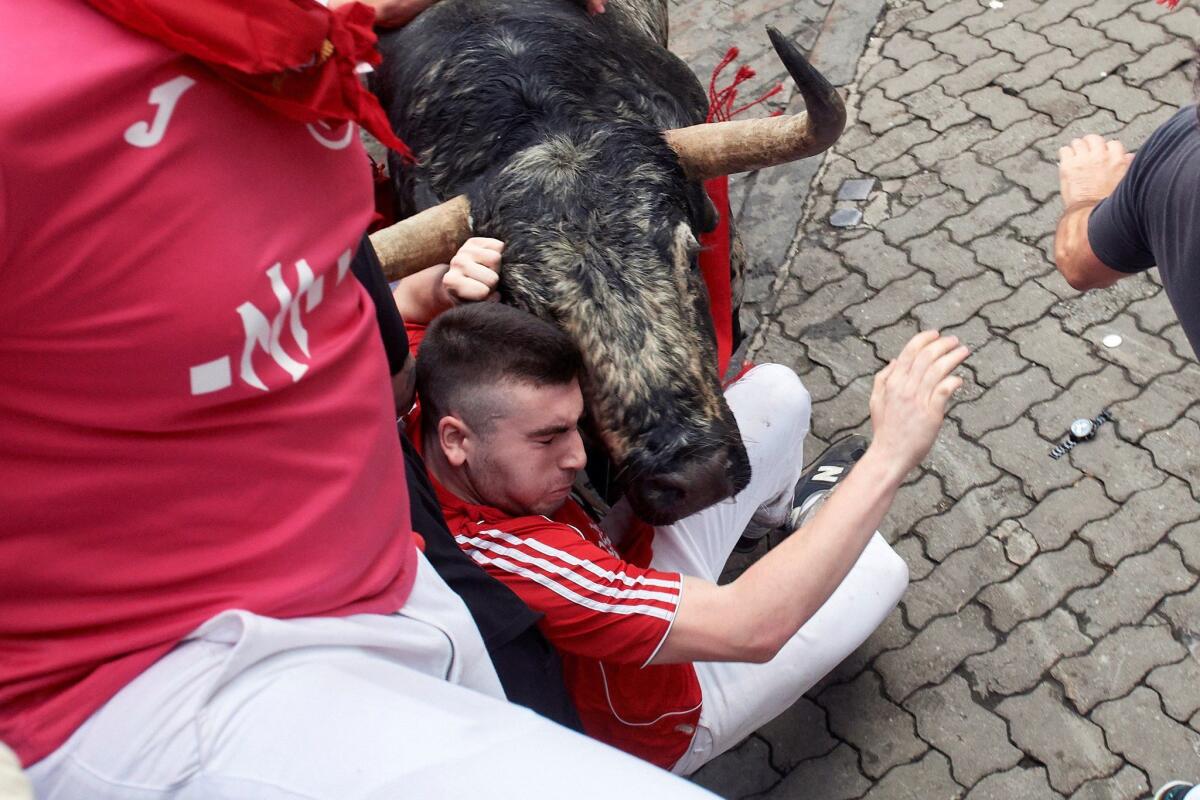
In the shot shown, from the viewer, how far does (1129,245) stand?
9.14 feet

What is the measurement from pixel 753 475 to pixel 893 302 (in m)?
1.73


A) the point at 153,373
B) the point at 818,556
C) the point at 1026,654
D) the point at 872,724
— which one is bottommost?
the point at 872,724

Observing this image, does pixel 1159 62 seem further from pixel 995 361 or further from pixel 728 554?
pixel 728 554

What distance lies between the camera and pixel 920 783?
3414mm

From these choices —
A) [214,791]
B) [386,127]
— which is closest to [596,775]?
[214,791]

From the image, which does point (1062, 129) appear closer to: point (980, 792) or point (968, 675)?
point (968, 675)

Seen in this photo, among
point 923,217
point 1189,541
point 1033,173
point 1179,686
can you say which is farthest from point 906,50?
point 1179,686

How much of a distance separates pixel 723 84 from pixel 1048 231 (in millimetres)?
2192

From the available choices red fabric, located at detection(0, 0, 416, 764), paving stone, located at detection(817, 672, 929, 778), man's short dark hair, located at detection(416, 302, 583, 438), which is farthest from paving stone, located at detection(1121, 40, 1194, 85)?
red fabric, located at detection(0, 0, 416, 764)

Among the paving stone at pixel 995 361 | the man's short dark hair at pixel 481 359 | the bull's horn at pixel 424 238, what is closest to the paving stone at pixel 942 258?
the paving stone at pixel 995 361

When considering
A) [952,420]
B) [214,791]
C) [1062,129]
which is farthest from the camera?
[1062,129]

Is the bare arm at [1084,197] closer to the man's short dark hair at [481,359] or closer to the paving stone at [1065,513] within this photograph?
the paving stone at [1065,513]

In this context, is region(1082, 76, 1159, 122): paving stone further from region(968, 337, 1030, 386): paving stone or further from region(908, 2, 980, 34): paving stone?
region(968, 337, 1030, 386): paving stone

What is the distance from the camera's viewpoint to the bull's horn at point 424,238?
3.32m
